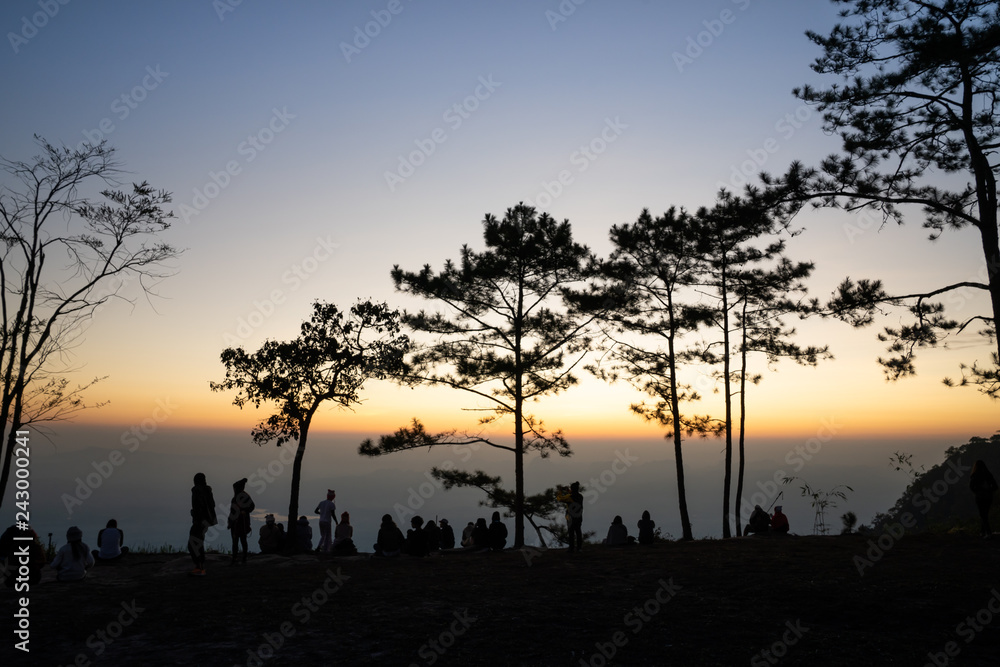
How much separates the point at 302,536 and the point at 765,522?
14798 millimetres

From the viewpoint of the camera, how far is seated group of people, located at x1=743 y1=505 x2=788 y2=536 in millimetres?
20266

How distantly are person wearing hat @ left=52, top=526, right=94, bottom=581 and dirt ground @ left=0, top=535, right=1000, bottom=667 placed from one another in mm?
519

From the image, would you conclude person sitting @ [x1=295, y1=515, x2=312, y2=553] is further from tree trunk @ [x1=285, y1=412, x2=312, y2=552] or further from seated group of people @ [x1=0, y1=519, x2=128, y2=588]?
seated group of people @ [x1=0, y1=519, x2=128, y2=588]

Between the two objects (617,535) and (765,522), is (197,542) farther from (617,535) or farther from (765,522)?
(765,522)

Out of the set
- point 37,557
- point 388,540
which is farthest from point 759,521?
point 37,557

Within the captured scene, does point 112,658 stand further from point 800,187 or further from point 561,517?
point 561,517

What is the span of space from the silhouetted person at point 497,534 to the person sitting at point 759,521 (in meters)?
8.10

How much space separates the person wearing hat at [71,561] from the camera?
505 inches

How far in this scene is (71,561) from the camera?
13.0m

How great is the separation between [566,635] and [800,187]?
10.7 meters

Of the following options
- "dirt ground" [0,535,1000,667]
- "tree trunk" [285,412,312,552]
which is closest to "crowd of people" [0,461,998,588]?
"dirt ground" [0,535,1000,667]

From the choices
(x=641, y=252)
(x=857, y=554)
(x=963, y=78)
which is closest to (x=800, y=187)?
(x=963, y=78)

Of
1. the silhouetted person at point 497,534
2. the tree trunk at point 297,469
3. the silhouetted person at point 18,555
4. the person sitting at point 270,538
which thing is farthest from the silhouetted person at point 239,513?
the silhouetted person at point 497,534

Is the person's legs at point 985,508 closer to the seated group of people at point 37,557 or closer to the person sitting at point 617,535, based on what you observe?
the person sitting at point 617,535
